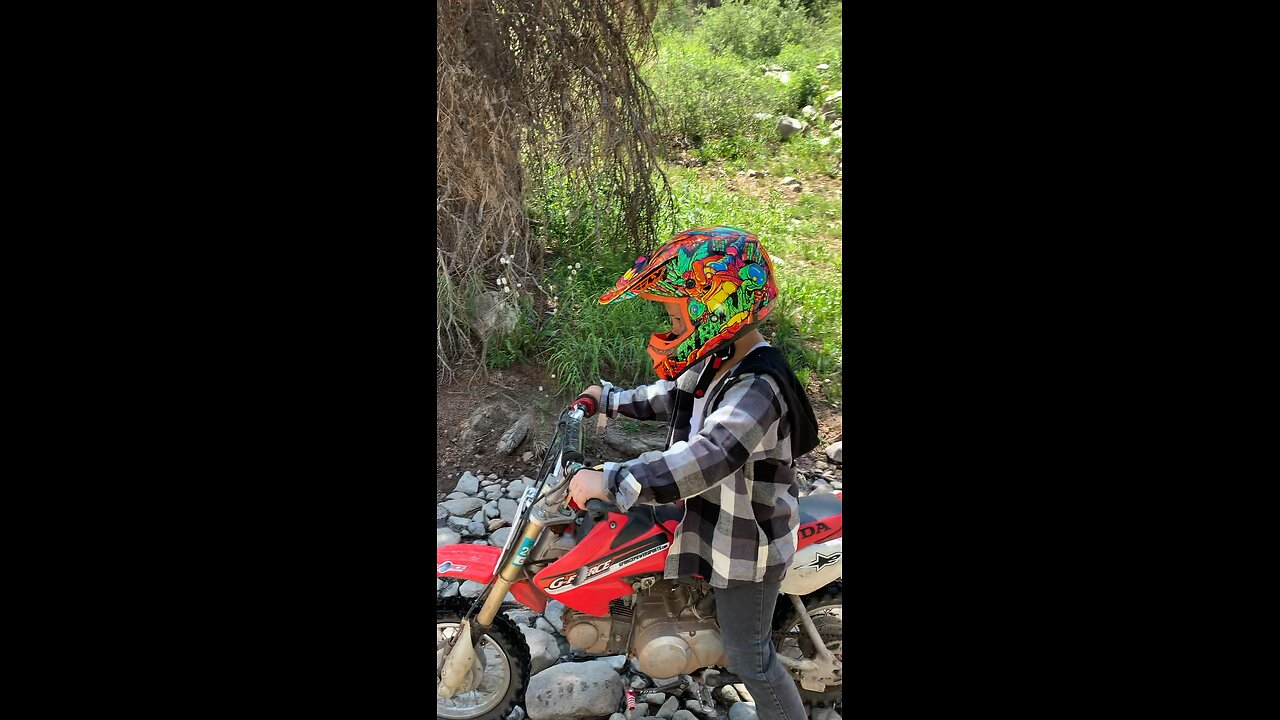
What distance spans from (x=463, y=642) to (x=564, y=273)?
354 cm

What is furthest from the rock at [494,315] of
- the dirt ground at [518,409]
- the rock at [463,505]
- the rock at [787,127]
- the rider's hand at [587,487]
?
the rock at [787,127]

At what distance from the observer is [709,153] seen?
8.51m

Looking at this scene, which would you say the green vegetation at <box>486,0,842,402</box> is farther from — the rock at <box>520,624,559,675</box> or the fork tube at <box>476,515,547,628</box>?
the fork tube at <box>476,515,547,628</box>

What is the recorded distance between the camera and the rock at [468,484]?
505cm

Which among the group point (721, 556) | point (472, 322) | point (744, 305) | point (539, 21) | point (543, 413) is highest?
point (539, 21)

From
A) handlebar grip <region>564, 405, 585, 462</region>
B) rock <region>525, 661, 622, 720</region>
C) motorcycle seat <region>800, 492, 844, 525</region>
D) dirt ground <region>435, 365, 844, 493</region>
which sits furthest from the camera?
dirt ground <region>435, 365, 844, 493</region>

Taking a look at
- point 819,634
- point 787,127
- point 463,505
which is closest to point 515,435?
point 463,505

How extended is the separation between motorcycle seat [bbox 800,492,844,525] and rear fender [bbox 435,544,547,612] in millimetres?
948

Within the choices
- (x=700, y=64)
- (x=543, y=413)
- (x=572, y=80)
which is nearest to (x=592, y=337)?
(x=543, y=413)

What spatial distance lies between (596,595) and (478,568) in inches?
17.3

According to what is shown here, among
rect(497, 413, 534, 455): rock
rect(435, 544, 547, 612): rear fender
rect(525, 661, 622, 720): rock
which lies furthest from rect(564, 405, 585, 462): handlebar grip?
rect(497, 413, 534, 455): rock

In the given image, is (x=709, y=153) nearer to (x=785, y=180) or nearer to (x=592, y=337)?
(x=785, y=180)

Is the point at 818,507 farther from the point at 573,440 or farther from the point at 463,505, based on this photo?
the point at 463,505

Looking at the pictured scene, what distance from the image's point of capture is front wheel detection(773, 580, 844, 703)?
10.5ft
